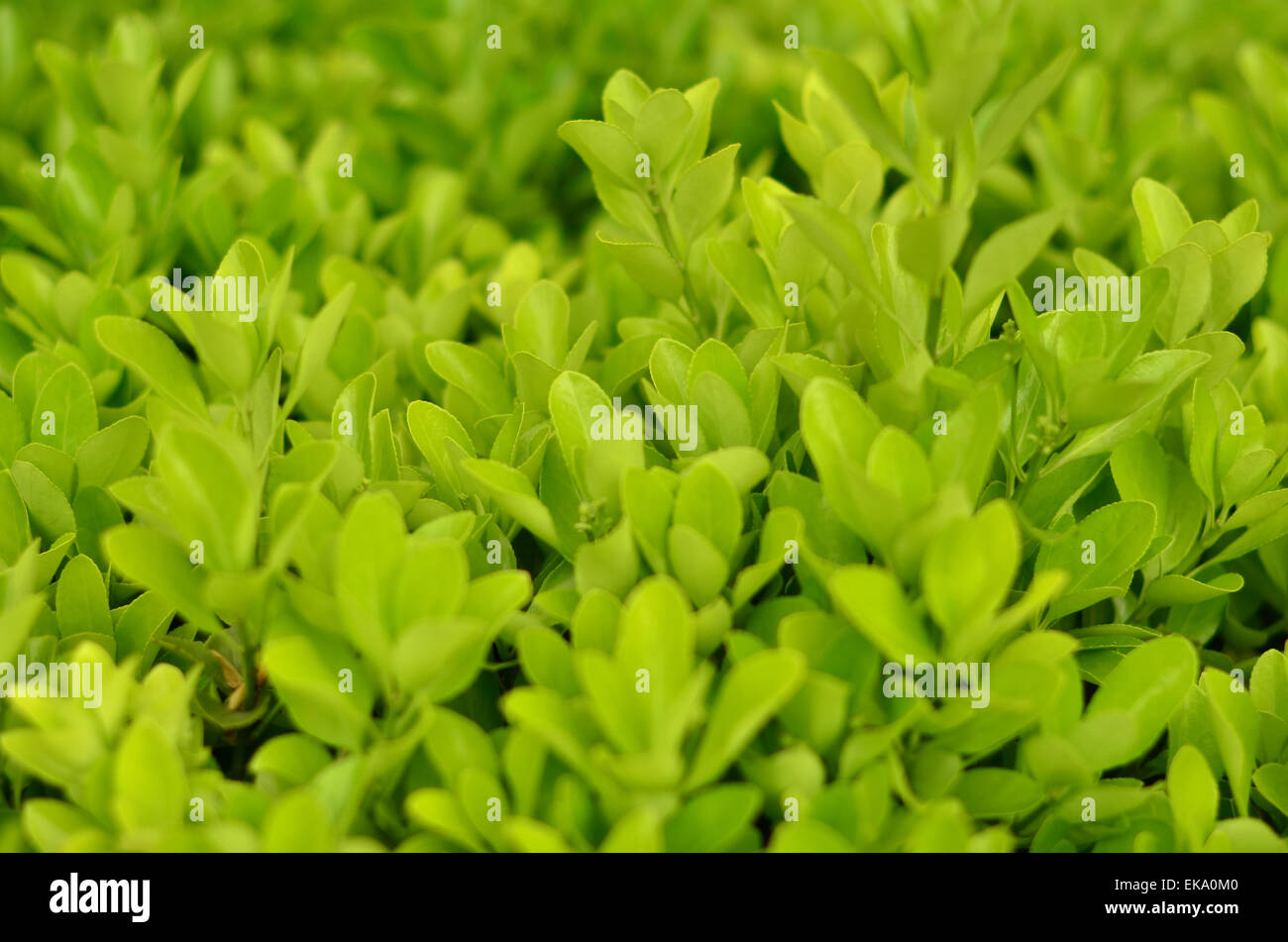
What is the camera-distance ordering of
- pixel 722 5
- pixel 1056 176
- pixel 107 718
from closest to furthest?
pixel 107 718, pixel 1056 176, pixel 722 5

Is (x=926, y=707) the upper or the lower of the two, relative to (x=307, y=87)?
lower

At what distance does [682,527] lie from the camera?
1.21m

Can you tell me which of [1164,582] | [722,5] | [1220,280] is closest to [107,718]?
[1164,582]

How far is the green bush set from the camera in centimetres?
112

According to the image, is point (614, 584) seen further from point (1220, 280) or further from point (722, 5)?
point (722, 5)

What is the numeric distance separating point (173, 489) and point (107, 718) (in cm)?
24

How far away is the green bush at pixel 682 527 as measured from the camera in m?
1.12

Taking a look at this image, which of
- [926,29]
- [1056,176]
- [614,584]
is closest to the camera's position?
A: [614,584]

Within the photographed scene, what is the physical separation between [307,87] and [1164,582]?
7.76ft
